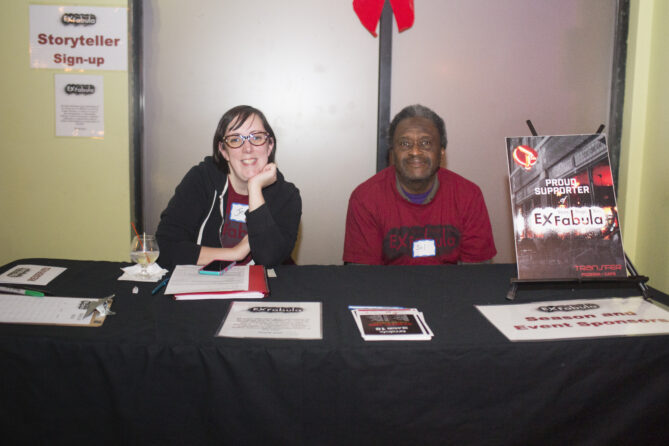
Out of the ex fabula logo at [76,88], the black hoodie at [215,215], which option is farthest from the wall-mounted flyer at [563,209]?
the ex fabula logo at [76,88]

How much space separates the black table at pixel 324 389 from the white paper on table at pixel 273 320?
3 centimetres

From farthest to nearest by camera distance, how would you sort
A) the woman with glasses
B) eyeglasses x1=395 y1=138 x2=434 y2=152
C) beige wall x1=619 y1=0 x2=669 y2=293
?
beige wall x1=619 y1=0 x2=669 y2=293, eyeglasses x1=395 y1=138 x2=434 y2=152, the woman with glasses

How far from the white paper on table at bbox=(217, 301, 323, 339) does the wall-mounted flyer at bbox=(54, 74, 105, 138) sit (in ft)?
6.34

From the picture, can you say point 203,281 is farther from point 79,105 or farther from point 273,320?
point 79,105

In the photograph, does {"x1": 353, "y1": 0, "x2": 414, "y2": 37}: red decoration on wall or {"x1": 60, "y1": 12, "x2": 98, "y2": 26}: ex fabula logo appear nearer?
{"x1": 60, "y1": 12, "x2": 98, "y2": 26}: ex fabula logo

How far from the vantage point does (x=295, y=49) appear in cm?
267

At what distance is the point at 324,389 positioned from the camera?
912mm

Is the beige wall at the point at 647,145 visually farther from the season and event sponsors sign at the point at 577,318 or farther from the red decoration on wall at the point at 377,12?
the season and event sponsors sign at the point at 577,318

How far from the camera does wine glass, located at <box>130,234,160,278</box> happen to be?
135cm

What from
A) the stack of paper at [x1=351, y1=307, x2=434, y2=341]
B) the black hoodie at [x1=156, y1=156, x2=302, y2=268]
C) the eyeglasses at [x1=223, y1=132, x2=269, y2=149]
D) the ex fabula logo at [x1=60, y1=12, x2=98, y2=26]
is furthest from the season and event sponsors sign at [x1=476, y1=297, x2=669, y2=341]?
the ex fabula logo at [x1=60, y1=12, x2=98, y2=26]

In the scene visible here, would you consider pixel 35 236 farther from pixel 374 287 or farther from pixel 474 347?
pixel 474 347

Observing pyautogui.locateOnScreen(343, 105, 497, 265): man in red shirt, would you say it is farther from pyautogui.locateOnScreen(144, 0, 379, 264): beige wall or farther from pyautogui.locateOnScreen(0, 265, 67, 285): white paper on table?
pyautogui.locateOnScreen(0, 265, 67, 285): white paper on table

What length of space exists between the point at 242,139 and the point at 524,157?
1069 millimetres

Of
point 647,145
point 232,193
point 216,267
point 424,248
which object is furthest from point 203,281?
point 647,145
